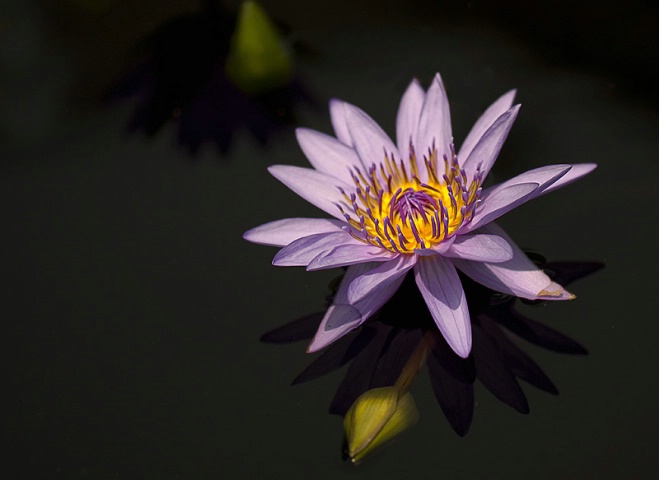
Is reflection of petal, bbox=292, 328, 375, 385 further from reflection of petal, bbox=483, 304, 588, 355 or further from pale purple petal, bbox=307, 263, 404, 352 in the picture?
reflection of petal, bbox=483, 304, 588, 355

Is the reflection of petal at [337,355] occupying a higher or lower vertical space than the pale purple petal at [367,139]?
lower

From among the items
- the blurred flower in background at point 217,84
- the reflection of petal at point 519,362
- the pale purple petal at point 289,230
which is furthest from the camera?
the blurred flower in background at point 217,84

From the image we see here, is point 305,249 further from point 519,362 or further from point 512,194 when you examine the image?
point 519,362

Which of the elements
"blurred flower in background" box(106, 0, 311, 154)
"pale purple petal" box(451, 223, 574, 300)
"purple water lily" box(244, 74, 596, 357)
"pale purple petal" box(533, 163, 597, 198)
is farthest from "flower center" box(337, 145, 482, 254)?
"blurred flower in background" box(106, 0, 311, 154)

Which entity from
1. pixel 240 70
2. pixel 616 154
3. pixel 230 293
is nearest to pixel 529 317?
pixel 616 154

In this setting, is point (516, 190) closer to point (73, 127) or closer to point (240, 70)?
point (240, 70)

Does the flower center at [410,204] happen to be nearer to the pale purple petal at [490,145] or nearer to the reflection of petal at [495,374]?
the pale purple petal at [490,145]

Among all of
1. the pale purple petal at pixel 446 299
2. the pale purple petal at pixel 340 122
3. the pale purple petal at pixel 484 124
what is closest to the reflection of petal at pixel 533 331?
the pale purple petal at pixel 446 299
